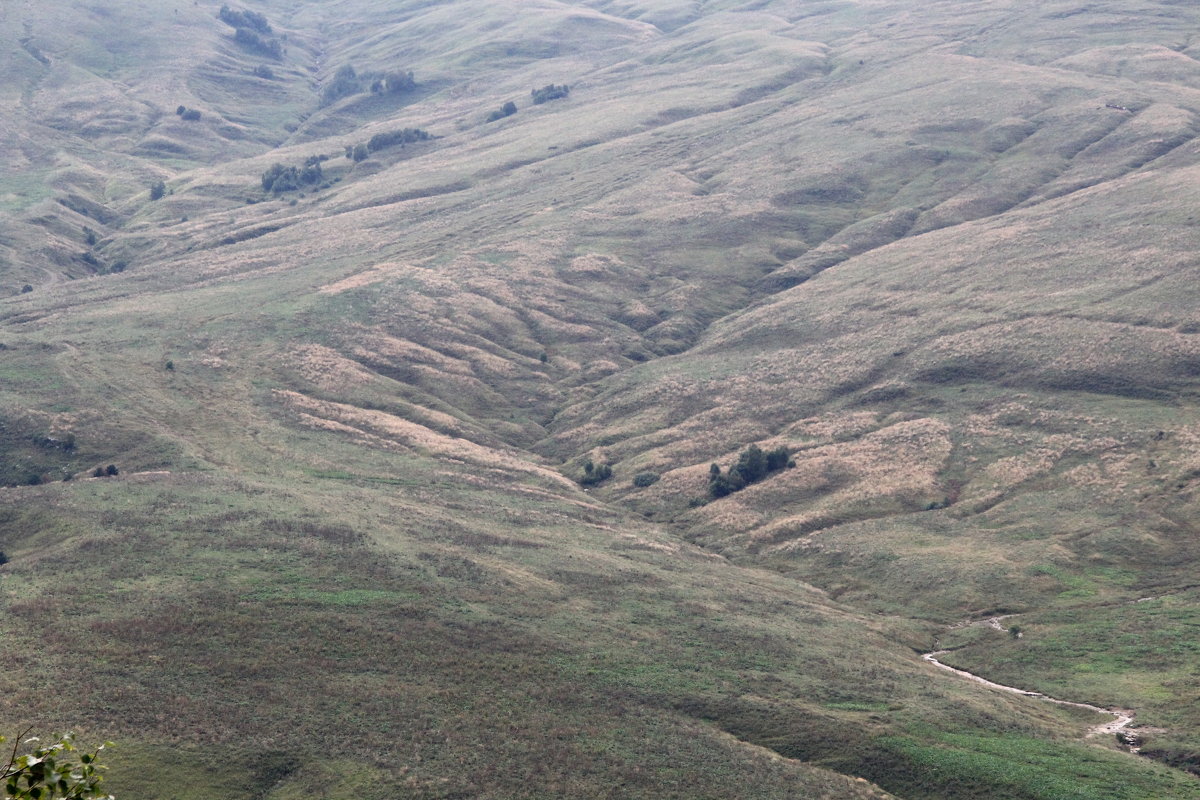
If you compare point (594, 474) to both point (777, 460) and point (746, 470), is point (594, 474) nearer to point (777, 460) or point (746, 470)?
point (746, 470)

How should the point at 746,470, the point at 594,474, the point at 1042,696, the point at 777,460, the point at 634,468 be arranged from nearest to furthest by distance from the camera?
1. the point at 1042,696
2. the point at 746,470
3. the point at 777,460
4. the point at 594,474
5. the point at 634,468

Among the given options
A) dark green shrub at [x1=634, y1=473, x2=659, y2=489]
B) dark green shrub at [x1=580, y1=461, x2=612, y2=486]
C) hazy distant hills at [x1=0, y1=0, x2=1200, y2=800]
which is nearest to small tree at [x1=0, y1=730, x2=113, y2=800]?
hazy distant hills at [x1=0, y1=0, x2=1200, y2=800]

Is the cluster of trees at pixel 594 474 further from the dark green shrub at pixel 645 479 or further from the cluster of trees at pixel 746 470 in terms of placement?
the cluster of trees at pixel 746 470

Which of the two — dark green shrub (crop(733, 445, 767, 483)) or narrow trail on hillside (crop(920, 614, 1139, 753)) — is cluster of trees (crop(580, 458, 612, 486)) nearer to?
dark green shrub (crop(733, 445, 767, 483))

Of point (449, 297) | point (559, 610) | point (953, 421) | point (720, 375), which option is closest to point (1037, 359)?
point (953, 421)

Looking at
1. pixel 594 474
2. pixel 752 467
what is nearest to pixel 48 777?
pixel 752 467

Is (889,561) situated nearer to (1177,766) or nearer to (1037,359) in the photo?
(1177,766)
